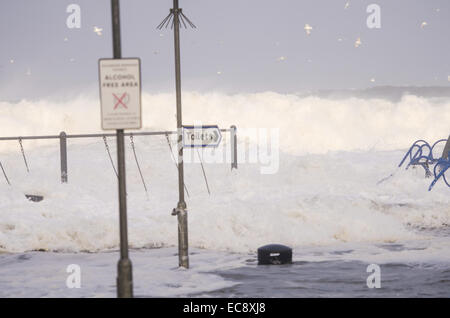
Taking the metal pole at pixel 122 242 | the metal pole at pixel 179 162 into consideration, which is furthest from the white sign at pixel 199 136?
the metal pole at pixel 122 242

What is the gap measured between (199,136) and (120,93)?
203 inches

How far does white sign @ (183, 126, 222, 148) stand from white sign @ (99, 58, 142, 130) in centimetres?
464

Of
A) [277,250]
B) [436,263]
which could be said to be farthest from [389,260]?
[277,250]

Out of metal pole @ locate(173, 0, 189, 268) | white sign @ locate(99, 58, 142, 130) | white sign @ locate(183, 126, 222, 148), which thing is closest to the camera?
white sign @ locate(99, 58, 142, 130)

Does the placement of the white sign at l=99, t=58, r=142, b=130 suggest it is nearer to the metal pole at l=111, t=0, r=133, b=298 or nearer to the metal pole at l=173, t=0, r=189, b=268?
the metal pole at l=111, t=0, r=133, b=298

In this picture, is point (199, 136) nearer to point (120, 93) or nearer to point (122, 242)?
point (120, 93)

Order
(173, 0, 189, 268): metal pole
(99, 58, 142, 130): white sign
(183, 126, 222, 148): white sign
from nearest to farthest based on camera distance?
(99, 58, 142, 130): white sign < (173, 0, 189, 268): metal pole < (183, 126, 222, 148): white sign

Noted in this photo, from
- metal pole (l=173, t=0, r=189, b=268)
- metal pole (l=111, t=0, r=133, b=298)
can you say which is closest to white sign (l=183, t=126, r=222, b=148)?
metal pole (l=173, t=0, r=189, b=268)

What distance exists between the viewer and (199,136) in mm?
14023

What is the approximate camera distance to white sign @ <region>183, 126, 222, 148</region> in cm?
1377
